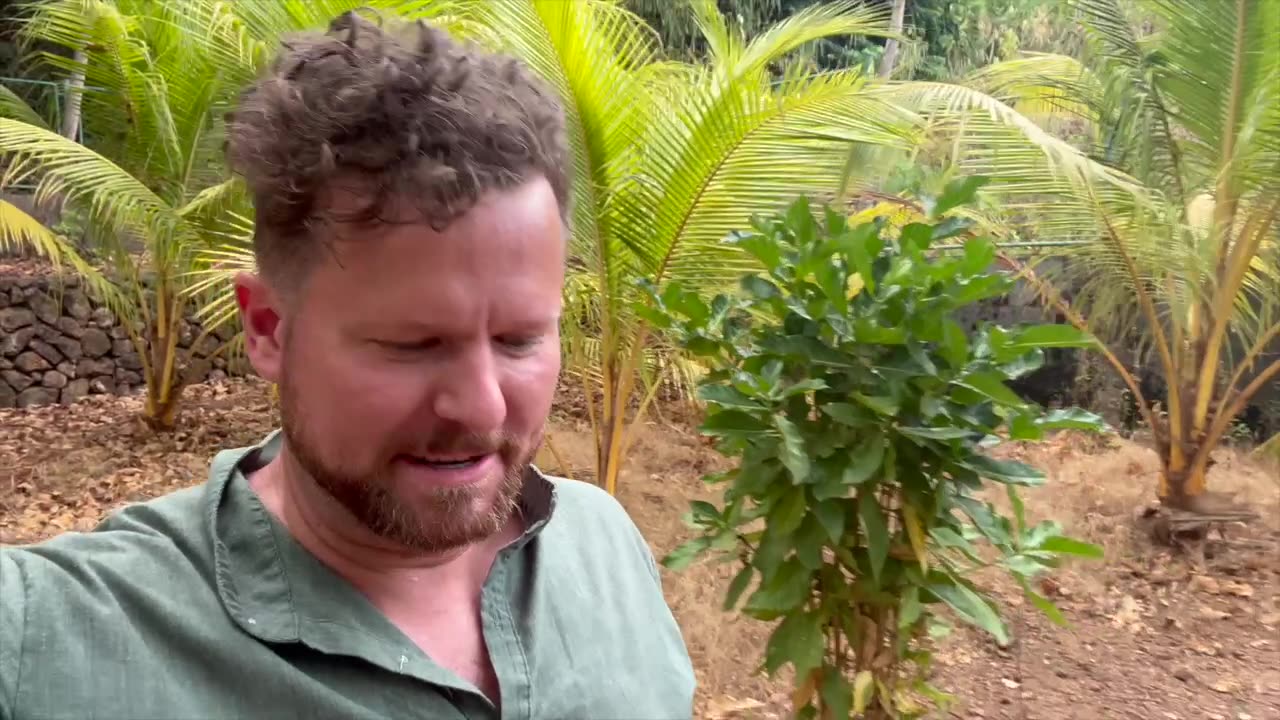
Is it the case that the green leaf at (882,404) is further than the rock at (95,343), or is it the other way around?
the rock at (95,343)

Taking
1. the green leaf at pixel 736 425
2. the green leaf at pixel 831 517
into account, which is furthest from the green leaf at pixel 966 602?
the green leaf at pixel 736 425

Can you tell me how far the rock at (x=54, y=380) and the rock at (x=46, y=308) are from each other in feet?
1.05

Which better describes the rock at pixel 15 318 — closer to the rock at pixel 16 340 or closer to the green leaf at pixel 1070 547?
the rock at pixel 16 340

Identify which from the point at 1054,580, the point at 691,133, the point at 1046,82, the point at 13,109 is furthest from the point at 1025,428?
the point at 13,109

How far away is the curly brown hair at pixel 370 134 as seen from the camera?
0.75m

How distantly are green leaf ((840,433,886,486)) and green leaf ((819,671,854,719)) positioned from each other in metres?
0.46

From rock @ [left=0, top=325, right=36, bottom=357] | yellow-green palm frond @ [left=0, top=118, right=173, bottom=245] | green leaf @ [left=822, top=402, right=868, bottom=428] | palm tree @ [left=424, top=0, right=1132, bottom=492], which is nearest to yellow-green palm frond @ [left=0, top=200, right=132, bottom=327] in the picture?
yellow-green palm frond @ [left=0, top=118, right=173, bottom=245]

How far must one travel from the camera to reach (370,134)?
76cm

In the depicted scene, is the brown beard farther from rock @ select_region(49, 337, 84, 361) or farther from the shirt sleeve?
rock @ select_region(49, 337, 84, 361)

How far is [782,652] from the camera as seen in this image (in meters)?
1.90

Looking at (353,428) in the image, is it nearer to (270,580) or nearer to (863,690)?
(270,580)

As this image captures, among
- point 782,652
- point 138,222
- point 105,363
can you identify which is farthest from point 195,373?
point 782,652

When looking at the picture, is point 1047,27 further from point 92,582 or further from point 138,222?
point 92,582

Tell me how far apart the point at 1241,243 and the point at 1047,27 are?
26.1ft
